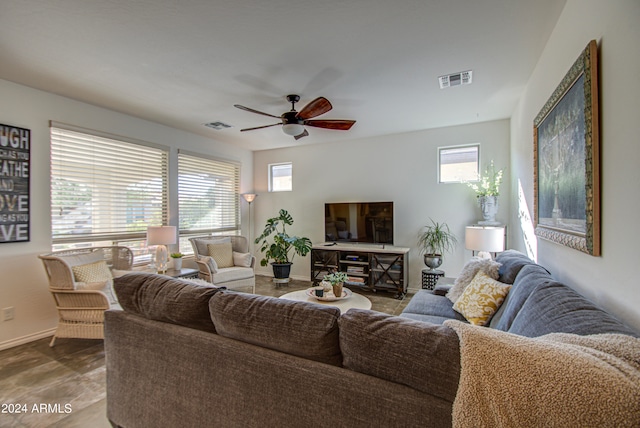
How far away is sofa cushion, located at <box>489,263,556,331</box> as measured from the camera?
1.62 metres

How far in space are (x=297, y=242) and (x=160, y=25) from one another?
11.9ft

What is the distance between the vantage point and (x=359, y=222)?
4.86 meters

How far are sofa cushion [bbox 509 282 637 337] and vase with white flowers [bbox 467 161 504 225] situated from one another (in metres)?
2.64

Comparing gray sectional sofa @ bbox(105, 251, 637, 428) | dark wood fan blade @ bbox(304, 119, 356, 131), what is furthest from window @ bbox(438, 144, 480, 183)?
gray sectional sofa @ bbox(105, 251, 637, 428)

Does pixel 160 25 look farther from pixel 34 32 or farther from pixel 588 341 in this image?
pixel 588 341

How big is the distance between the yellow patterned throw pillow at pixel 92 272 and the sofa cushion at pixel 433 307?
2.96 meters

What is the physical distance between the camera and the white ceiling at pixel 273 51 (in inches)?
73.8

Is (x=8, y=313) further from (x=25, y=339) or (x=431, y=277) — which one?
(x=431, y=277)

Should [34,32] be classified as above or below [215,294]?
above

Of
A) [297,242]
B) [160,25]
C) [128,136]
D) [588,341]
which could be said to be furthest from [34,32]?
[297,242]

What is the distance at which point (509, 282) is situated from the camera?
2.16 m

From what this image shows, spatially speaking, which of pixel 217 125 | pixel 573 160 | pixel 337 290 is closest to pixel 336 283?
pixel 337 290

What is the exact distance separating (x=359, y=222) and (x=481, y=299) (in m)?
2.85

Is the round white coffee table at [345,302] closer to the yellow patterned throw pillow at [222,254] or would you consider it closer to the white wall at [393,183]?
the yellow patterned throw pillow at [222,254]
